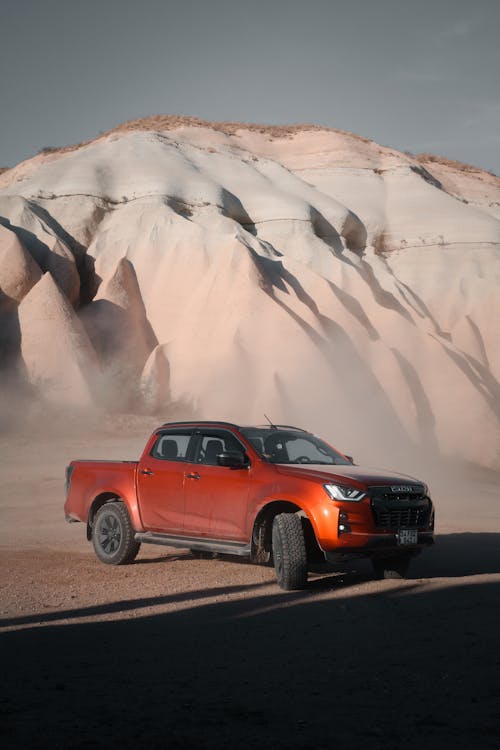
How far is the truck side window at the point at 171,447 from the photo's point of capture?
34.2 ft

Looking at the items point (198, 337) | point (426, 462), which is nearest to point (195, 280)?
point (198, 337)

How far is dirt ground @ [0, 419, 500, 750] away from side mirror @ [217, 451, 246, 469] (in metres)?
1.29

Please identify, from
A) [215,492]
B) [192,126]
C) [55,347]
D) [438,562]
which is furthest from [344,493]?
[192,126]

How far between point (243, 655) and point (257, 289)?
2882 cm

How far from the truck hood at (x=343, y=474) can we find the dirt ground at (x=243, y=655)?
42.7 inches

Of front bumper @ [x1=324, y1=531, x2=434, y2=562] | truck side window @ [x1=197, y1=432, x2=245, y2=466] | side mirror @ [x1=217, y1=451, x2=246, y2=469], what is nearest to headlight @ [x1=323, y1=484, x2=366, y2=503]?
front bumper @ [x1=324, y1=531, x2=434, y2=562]

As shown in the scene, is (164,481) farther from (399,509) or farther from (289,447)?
(399,509)

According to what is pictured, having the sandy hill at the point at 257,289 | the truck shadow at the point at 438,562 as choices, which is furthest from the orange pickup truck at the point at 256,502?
the sandy hill at the point at 257,289

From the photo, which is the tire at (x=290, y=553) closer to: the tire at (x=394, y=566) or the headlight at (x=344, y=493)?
the headlight at (x=344, y=493)

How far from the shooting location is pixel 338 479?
893 cm

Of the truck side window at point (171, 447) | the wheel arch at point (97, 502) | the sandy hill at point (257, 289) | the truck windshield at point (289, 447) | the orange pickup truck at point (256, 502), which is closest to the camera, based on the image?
the orange pickup truck at point (256, 502)

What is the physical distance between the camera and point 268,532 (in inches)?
368

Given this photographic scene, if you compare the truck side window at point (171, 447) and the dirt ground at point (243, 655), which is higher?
the truck side window at point (171, 447)

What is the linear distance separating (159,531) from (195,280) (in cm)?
2911
